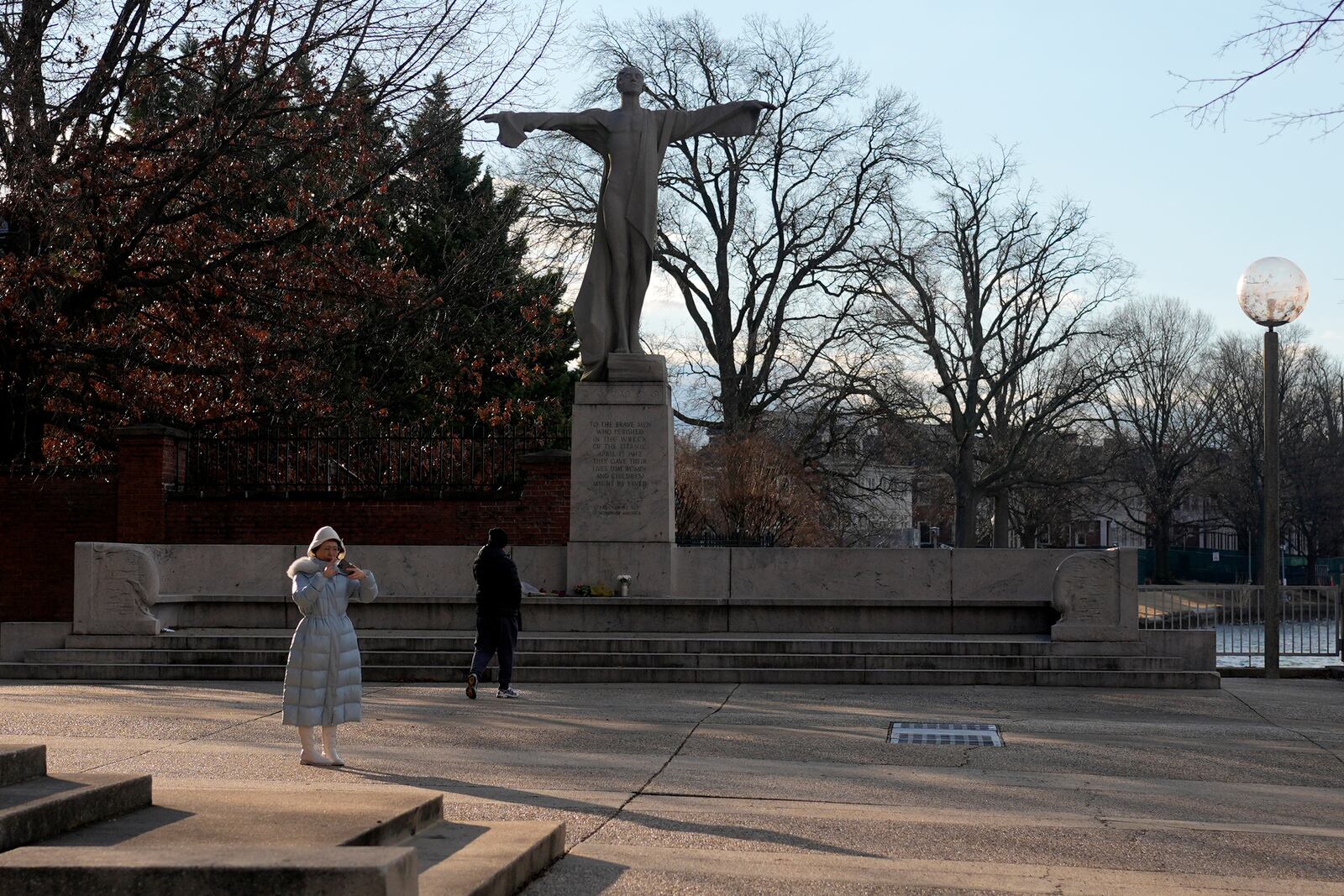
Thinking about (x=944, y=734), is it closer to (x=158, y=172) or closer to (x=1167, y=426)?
(x=158, y=172)

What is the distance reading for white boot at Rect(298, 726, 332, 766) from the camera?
9.16m

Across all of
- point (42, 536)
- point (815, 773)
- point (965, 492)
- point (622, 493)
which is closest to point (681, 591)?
point (622, 493)

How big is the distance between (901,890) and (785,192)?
33727 millimetres

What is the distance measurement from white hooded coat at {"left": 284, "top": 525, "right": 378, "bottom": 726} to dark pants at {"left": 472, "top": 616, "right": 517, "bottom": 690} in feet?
14.0

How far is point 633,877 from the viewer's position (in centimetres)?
616

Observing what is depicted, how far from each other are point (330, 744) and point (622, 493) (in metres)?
9.22

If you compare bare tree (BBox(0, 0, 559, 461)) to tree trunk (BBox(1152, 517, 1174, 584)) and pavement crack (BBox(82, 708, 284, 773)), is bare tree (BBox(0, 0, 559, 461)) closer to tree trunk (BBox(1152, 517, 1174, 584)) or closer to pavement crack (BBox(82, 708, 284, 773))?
pavement crack (BBox(82, 708, 284, 773))

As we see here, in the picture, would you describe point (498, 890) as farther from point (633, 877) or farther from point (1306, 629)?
point (1306, 629)

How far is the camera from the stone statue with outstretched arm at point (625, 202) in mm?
18672

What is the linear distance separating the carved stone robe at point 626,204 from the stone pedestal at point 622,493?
0.60m

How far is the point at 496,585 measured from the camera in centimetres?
1372

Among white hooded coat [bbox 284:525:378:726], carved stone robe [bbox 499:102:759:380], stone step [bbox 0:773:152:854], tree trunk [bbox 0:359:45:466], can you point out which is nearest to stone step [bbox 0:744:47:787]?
stone step [bbox 0:773:152:854]

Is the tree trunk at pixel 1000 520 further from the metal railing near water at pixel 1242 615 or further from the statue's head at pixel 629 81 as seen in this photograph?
the statue's head at pixel 629 81

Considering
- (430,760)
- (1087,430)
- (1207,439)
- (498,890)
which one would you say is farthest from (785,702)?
(1207,439)
